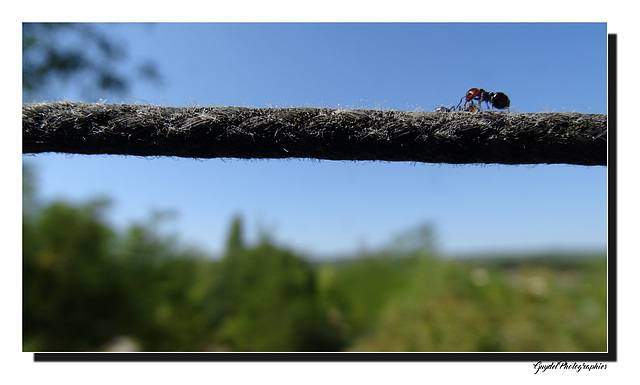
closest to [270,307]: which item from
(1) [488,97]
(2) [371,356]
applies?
(2) [371,356]

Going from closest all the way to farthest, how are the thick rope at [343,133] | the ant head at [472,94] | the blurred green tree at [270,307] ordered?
the thick rope at [343,133], the ant head at [472,94], the blurred green tree at [270,307]

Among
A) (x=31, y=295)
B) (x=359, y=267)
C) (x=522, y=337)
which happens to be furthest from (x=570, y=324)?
(x=31, y=295)

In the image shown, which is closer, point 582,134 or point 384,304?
point 582,134

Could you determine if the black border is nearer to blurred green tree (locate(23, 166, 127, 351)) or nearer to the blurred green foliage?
the blurred green foliage

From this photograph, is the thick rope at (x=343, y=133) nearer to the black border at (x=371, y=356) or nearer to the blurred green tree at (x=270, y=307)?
the black border at (x=371, y=356)

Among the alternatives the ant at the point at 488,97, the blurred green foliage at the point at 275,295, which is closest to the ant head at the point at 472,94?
the ant at the point at 488,97

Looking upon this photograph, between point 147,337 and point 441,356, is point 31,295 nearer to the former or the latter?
point 147,337
